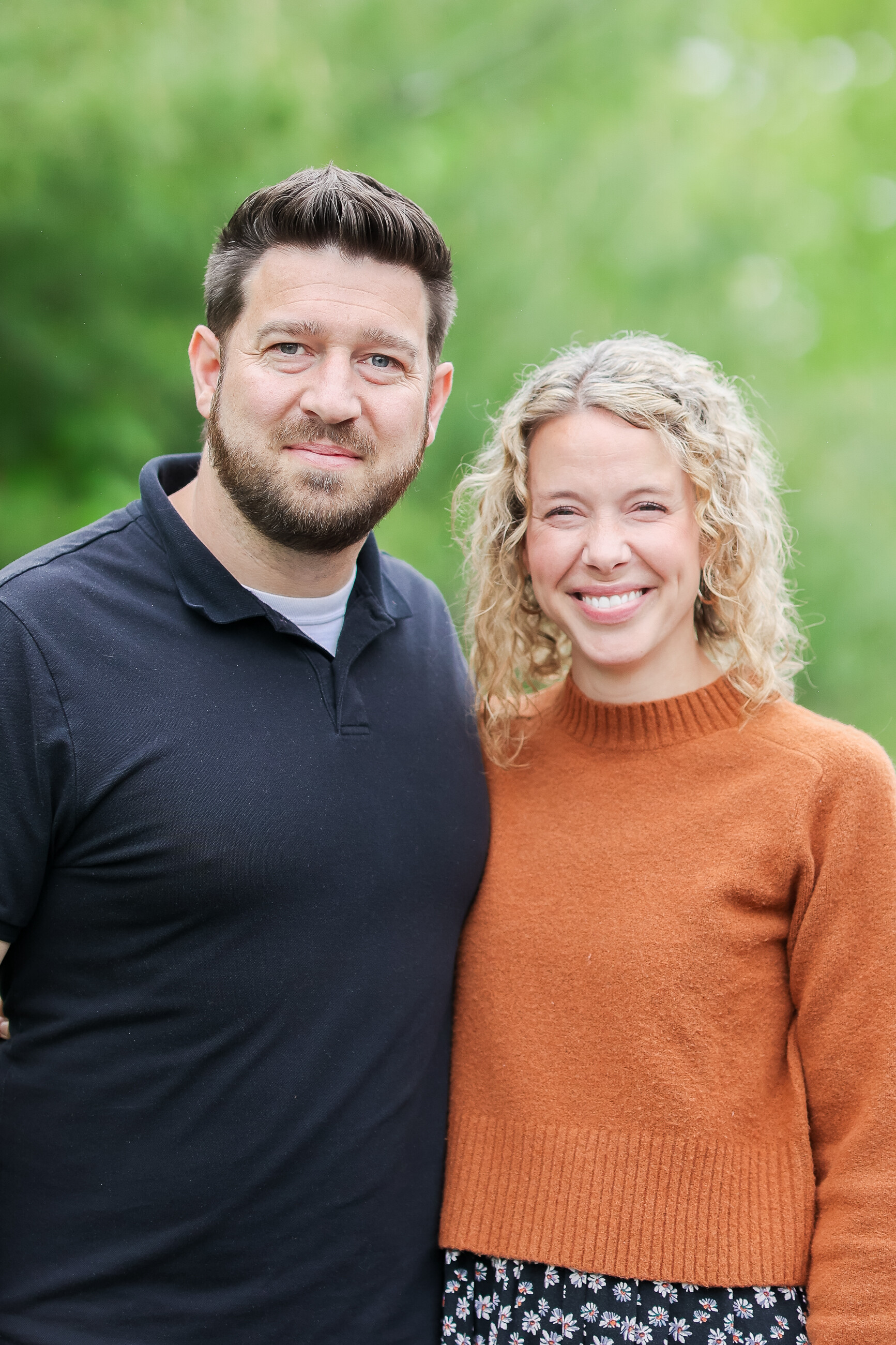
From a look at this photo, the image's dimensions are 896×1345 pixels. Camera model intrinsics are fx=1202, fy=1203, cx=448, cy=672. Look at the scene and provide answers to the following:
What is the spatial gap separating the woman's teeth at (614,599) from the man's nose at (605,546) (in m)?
0.05

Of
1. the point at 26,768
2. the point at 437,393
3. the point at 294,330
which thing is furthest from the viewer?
the point at 437,393

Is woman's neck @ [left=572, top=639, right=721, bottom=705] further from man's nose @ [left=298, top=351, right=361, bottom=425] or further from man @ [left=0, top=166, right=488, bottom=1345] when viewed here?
man's nose @ [left=298, top=351, right=361, bottom=425]

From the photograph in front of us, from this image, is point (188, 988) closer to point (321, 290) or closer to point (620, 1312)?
point (620, 1312)

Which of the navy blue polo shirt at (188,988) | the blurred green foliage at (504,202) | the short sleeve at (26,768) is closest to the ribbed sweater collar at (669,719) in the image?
the navy blue polo shirt at (188,988)

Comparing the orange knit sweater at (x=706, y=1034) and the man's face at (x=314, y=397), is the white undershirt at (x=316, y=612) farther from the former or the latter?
the orange knit sweater at (x=706, y=1034)

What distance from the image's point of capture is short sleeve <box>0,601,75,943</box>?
155 centimetres

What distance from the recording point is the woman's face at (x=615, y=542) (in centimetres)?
182

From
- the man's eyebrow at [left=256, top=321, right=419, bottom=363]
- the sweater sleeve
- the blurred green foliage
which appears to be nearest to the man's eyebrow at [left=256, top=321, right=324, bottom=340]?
the man's eyebrow at [left=256, top=321, right=419, bottom=363]

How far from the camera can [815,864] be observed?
1.67 metres

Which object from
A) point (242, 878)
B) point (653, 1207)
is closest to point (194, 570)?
point (242, 878)

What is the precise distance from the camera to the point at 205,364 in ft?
6.40

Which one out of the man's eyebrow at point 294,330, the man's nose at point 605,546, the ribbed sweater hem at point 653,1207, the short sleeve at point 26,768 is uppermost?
the man's eyebrow at point 294,330

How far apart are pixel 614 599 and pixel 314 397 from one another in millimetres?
547

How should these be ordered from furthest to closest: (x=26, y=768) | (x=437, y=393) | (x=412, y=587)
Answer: (x=412, y=587), (x=437, y=393), (x=26, y=768)
